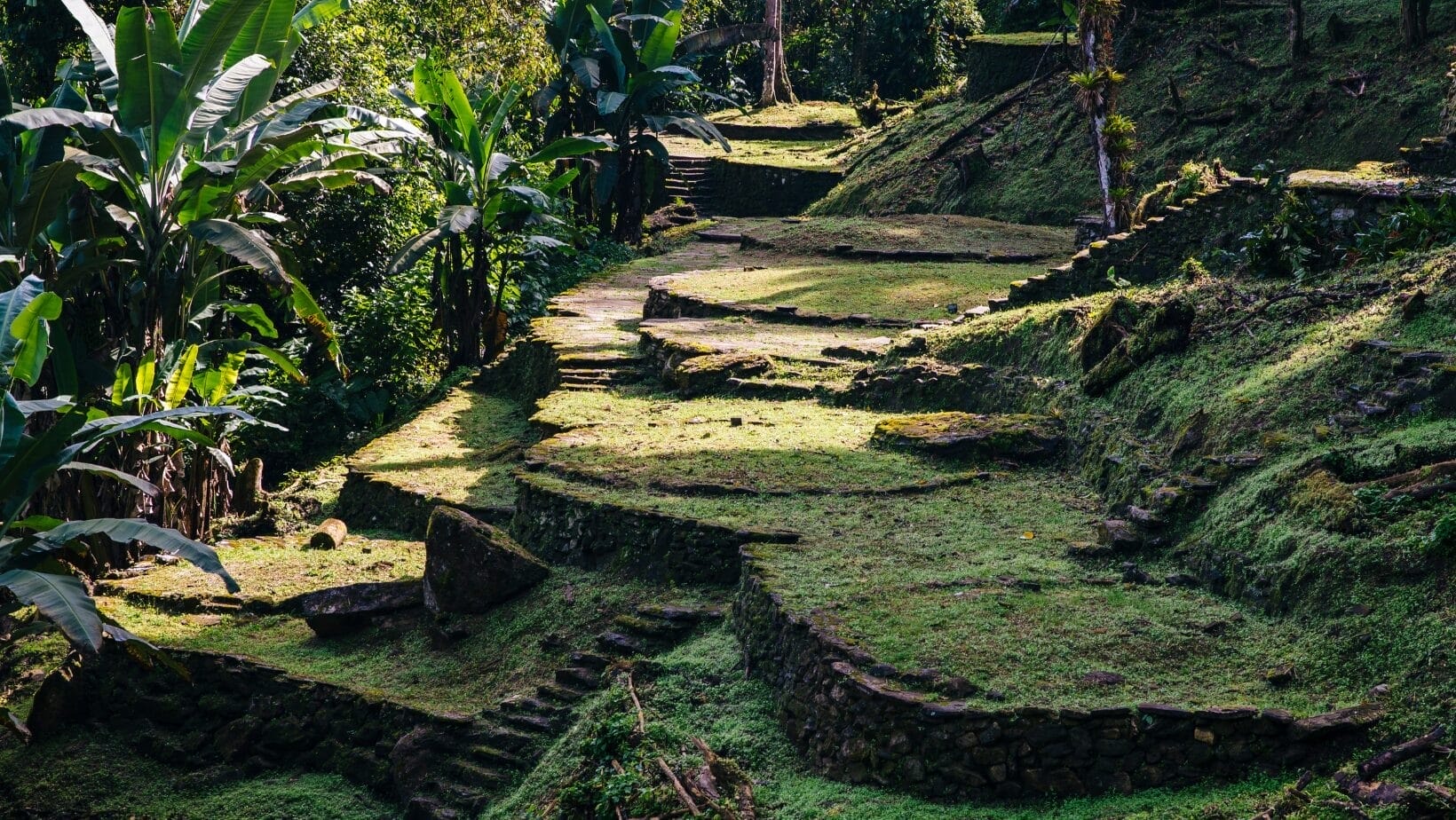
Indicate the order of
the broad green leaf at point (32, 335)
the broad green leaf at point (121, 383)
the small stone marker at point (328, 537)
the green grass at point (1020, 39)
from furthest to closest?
1. the green grass at point (1020, 39)
2. the small stone marker at point (328, 537)
3. the broad green leaf at point (121, 383)
4. the broad green leaf at point (32, 335)

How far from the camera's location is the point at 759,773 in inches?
279

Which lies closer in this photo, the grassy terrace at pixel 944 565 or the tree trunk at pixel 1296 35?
the grassy terrace at pixel 944 565

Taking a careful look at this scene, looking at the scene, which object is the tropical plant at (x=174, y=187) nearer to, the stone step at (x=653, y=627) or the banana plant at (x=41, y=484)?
the banana plant at (x=41, y=484)

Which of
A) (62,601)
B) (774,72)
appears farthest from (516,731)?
(774,72)

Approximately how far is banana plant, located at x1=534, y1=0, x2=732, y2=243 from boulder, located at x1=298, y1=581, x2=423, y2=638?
10849 millimetres

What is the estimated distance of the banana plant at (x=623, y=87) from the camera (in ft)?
68.2

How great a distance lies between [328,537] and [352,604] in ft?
6.17

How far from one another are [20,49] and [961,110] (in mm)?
14601

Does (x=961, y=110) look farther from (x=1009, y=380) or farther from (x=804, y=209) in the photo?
(x=1009, y=380)

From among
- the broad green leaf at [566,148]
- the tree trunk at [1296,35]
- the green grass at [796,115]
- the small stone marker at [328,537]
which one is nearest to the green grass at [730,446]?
the small stone marker at [328,537]

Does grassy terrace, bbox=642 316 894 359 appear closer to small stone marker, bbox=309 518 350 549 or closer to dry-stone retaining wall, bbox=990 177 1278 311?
dry-stone retaining wall, bbox=990 177 1278 311

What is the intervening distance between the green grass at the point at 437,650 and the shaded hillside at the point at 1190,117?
1106cm

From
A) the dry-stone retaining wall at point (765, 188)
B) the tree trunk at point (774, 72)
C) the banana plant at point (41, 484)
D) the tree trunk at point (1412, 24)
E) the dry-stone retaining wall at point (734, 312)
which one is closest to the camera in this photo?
the banana plant at point (41, 484)

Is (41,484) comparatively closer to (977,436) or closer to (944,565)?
(944,565)
